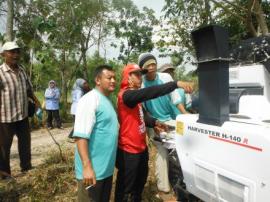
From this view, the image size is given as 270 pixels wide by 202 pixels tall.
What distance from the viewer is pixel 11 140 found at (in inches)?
181

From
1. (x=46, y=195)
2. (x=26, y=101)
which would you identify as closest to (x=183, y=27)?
(x=26, y=101)

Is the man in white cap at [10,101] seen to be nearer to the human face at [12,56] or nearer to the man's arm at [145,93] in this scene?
the human face at [12,56]

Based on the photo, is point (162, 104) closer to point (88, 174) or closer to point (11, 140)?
point (88, 174)

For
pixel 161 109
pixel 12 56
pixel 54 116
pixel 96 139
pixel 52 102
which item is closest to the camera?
pixel 96 139

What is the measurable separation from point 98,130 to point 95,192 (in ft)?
1.61

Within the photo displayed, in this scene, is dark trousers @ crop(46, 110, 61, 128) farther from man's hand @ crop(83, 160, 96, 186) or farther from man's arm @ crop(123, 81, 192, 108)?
man's hand @ crop(83, 160, 96, 186)

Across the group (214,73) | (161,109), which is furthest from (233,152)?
(161,109)

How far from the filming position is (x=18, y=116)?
460cm

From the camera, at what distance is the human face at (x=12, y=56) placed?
4375 millimetres

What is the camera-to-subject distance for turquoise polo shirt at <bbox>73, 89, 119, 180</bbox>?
2633 mm

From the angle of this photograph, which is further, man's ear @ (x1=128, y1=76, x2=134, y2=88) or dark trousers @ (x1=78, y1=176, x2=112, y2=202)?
man's ear @ (x1=128, y1=76, x2=134, y2=88)

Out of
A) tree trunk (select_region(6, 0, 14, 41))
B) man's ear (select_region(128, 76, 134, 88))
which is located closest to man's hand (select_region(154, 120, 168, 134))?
man's ear (select_region(128, 76, 134, 88))

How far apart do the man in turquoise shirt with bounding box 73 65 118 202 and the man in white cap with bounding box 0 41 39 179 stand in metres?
1.98

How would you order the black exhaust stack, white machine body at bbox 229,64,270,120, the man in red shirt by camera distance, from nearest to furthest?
1. the black exhaust stack
2. white machine body at bbox 229,64,270,120
3. the man in red shirt
